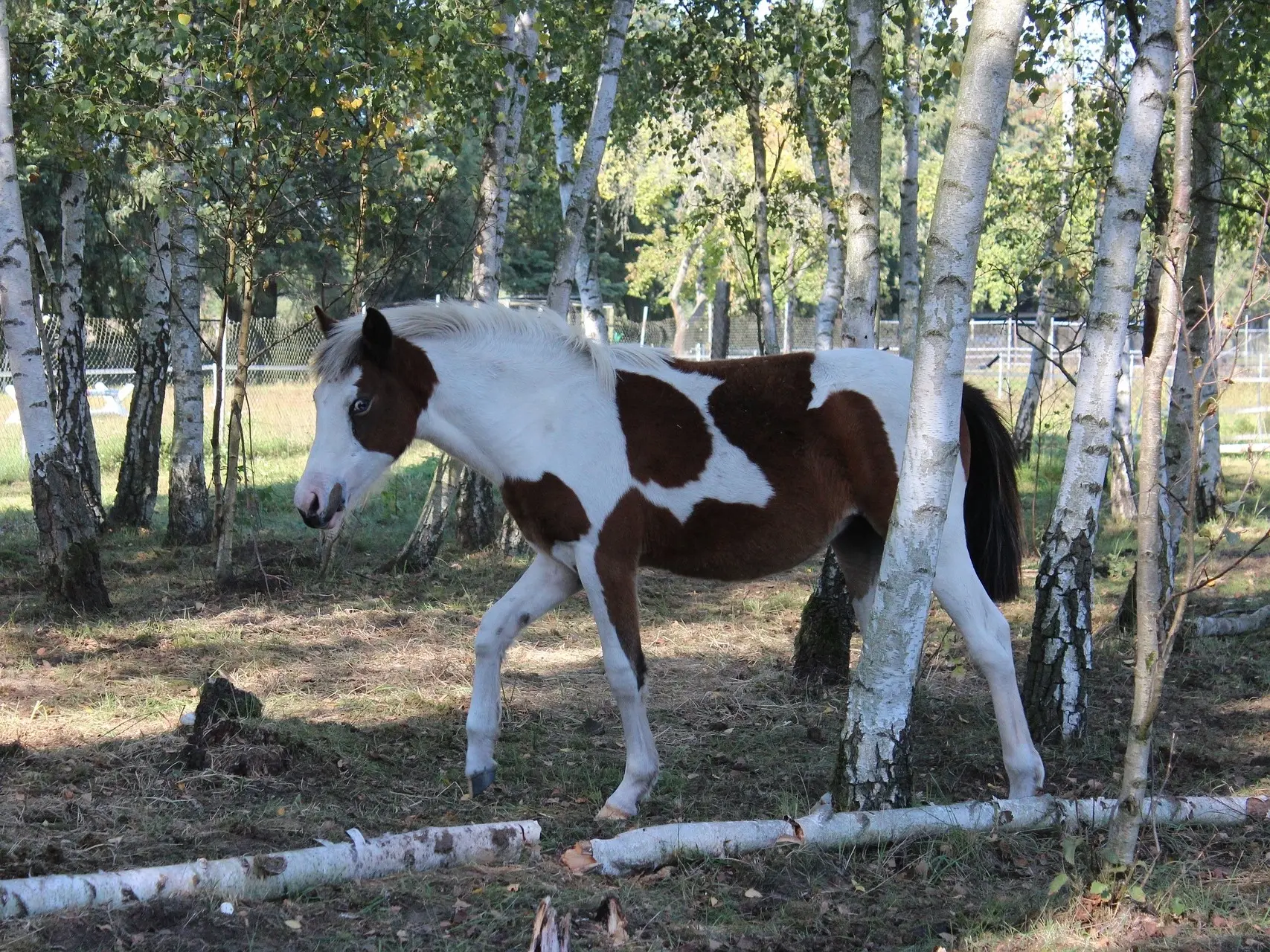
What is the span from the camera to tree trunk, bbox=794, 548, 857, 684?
6.32m

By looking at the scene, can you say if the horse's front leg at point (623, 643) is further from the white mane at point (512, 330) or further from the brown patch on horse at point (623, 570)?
the white mane at point (512, 330)

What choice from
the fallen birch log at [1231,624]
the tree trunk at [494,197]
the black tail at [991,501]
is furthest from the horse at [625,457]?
the tree trunk at [494,197]

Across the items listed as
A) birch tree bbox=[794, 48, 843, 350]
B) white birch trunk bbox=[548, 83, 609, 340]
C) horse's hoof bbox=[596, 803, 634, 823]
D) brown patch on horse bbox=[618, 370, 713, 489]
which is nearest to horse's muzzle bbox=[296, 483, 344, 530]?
brown patch on horse bbox=[618, 370, 713, 489]

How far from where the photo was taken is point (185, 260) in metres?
10.2

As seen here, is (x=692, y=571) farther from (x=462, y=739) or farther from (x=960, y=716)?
(x=960, y=716)

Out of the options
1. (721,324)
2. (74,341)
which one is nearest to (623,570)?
(74,341)

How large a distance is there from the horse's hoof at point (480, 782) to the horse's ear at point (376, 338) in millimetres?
1769

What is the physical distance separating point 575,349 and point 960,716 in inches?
107

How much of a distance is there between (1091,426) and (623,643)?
7.56 feet

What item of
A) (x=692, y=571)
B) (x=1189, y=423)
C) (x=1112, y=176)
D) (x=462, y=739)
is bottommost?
(x=462, y=739)

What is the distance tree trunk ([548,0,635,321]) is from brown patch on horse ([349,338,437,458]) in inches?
171

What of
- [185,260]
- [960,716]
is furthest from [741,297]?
[960,716]

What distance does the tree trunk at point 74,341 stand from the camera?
10906 millimetres

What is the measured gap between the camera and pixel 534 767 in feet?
16.8
